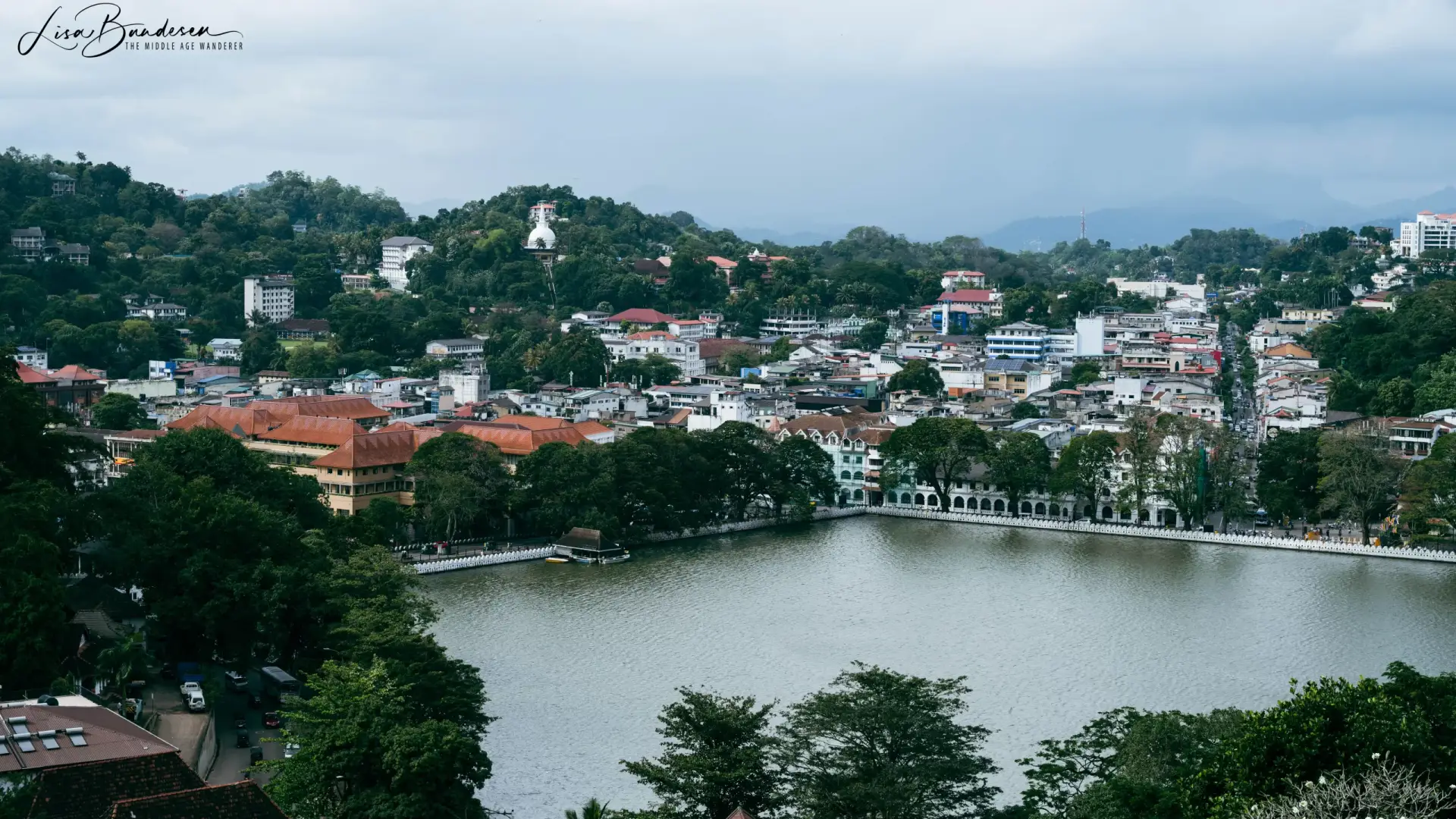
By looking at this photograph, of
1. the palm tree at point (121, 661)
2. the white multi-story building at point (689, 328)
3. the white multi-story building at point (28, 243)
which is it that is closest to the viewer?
the palm tree at point (121, 661)

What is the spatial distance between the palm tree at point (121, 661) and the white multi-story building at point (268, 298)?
32339 mm

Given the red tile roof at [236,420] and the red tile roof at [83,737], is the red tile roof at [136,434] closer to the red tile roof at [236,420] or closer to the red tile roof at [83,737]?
the red tile roof at [236,420]

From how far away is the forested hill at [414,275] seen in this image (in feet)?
134

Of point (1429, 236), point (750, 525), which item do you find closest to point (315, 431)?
point (750, 525)

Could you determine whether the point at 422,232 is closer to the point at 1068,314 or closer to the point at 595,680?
the point at 1068,314

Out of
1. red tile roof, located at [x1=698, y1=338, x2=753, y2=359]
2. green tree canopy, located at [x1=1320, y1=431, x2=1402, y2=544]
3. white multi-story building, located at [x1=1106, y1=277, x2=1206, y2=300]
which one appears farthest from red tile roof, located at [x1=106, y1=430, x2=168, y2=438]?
white multi-story building, located at [x1=1106, y1=277, x2=1206, y2=300]

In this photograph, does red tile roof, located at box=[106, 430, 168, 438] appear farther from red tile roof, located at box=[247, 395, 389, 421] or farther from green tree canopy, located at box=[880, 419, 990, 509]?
green tree canopy, located at box=[880, 419, 990, 509]

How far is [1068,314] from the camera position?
46938 mm

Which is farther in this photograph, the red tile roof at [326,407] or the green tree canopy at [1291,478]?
the red tile roof at [326,407]

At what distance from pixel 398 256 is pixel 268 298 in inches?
333

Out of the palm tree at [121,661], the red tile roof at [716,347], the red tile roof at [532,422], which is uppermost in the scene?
the red tile roof at [716,347]

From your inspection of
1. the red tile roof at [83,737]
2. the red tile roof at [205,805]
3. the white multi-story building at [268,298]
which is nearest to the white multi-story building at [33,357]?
the white multi-story building at [268,298]

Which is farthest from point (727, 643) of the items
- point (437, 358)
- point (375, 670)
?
point (437, 358)

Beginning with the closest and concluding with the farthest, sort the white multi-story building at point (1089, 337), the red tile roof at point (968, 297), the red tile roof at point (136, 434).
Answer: the red tile roof at point (136, 434) → the white multi-story building at point (1089, 337) → the red tile roof at point (968, 297)
